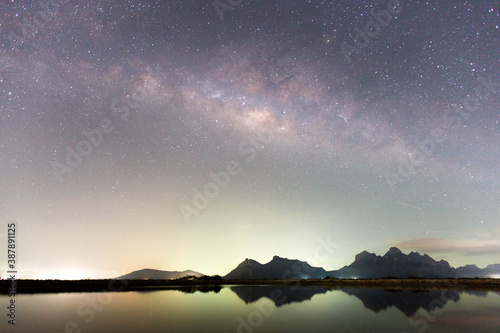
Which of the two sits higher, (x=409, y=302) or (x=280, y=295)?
(x=409, y=302)

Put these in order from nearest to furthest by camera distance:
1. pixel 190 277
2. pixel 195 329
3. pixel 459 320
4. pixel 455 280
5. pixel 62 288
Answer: pixel 195 329 → pixel 459 320 → pixel 455 280 → pixel 62 288 → pixel 190 277

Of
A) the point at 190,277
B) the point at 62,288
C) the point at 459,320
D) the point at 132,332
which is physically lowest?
the point at 190,277

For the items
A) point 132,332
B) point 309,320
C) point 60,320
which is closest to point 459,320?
point 309,320

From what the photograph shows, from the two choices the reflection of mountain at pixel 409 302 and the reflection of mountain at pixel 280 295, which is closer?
the reflection of mountain at pixel 409 302

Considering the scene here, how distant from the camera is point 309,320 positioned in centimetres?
1969

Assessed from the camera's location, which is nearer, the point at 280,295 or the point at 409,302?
the point at 409,302

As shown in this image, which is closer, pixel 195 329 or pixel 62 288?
pixel 195 329

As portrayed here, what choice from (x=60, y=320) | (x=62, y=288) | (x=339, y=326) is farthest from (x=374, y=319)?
(x=62, y=288)

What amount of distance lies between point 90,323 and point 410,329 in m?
21.4

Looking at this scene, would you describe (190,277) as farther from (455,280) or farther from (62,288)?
(455,280)

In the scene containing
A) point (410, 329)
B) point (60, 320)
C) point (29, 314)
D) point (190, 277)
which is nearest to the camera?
point (410, 329)

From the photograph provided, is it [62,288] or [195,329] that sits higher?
[195,329]

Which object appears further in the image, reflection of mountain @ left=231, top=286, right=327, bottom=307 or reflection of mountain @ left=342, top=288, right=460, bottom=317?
reflection of mountain @ left=231, top=286, right=327, bottom=307

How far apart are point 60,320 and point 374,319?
2361cm
